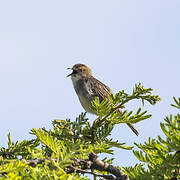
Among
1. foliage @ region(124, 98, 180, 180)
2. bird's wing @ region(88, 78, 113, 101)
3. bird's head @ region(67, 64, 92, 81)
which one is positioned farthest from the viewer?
bird's head @ region(67, 64, 92, 81)

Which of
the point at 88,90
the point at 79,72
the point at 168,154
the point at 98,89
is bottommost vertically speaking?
the point at 168,154

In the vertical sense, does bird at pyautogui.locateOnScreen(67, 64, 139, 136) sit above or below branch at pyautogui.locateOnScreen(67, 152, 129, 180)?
above

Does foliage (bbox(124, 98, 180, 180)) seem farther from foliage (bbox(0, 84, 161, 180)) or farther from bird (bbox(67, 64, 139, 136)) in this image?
bird (bbox(67, 64, 139, 136))

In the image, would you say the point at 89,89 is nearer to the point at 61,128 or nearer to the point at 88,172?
the point at 61,128

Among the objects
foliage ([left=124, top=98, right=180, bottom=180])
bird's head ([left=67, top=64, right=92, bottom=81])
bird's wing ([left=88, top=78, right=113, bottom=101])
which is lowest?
foliage ([left=124, top=98, right=180, bottom=180])

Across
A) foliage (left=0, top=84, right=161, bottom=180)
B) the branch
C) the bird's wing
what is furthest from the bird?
the branch

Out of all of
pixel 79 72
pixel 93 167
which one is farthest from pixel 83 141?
pixel 79 72

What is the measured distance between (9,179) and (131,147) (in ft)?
3.97

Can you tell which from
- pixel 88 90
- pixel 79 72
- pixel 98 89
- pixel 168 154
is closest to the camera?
pixel 168 154

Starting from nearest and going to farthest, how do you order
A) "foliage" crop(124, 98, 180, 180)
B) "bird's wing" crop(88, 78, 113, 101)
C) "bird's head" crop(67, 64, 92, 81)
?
1. "foliage" crop(124, 98, 180, 180)
2. "bird's wing" crop(88, 78, 113, 101)
3. "bird's head" crop(67, 64, 92, 81)

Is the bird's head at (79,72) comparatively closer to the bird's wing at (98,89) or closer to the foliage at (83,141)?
the bird's wing at (98,89)

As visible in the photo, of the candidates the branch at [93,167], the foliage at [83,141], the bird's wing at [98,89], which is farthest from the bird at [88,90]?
the branch at [93,167]

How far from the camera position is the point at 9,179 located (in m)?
1.67

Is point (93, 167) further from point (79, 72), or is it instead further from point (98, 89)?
point (79, 72)
